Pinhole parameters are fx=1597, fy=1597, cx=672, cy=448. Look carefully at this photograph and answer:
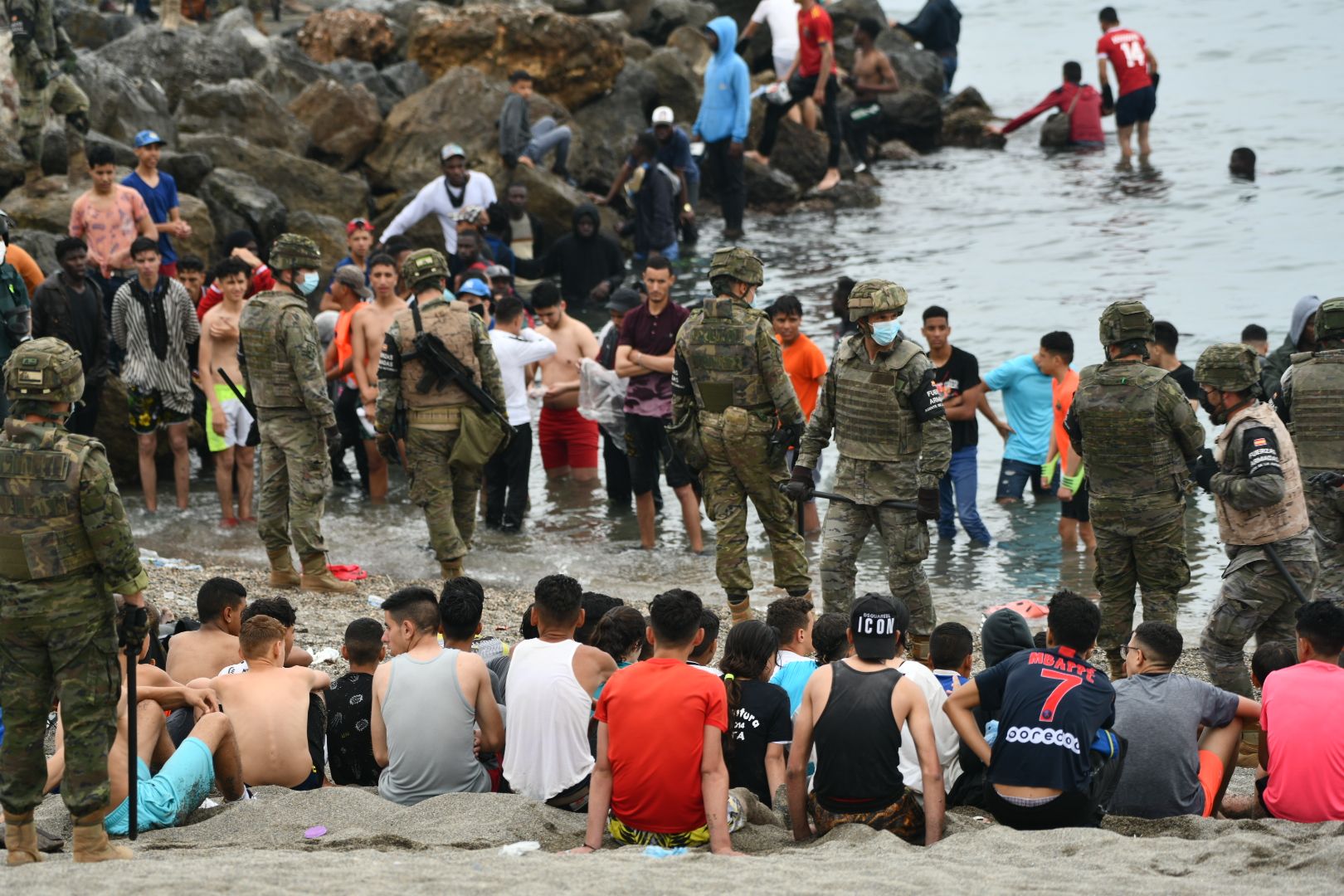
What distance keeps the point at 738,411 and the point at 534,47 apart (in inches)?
611

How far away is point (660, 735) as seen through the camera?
19.2ft

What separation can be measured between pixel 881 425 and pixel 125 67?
615 inches

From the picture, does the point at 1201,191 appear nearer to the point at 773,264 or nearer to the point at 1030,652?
the point at 773,264

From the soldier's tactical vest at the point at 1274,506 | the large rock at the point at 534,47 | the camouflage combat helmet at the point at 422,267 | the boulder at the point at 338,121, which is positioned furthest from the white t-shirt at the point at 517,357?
the large rock at the point at 534,47

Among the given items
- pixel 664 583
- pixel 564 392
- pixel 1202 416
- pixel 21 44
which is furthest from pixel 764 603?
pixel 21 44

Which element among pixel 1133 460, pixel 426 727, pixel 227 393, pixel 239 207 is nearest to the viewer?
pixel 426 727

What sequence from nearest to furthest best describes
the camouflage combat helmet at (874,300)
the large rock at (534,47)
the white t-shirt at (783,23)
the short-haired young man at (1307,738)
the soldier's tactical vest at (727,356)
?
the short-haired young man at (1307,738)
the camouflage combat helmet at (874,300)
the soldier's tactical vest at (727,356)
the large rock at (534,47)
the white t-shirt at (783,23)

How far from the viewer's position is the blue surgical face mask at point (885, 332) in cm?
866

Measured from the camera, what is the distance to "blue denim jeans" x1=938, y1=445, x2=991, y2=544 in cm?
1134

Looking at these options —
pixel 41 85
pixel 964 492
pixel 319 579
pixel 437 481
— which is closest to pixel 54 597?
→ pixel 319 579

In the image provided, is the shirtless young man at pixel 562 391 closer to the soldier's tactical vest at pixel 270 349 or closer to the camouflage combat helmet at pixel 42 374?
the soldier's tactical vest at pixel 270 349

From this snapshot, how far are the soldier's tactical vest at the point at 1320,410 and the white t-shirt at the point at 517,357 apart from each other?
5131 millimetres

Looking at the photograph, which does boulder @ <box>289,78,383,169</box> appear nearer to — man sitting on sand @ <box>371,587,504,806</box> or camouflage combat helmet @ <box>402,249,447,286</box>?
camouflage combat helmet @ <box>402,249,447,286</box>

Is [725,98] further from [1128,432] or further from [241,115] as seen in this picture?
[1128,432]
